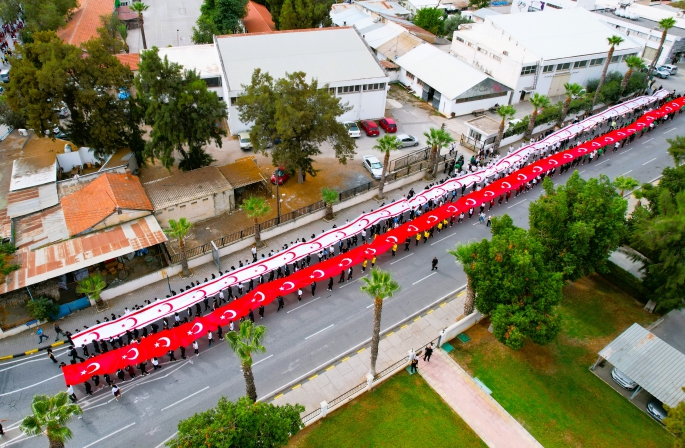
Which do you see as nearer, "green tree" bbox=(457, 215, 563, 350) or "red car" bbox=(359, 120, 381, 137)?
"green tree" bbox=(457, 215, 563, 350)

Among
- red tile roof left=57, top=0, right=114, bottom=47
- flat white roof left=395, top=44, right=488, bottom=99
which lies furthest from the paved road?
red tile roof left=57, top=0, right=114, bottom=47

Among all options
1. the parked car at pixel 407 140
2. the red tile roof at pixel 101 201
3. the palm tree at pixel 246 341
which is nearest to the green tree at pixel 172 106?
the red tile roof at pixel 101 201

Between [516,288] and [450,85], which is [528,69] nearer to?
[450,85]

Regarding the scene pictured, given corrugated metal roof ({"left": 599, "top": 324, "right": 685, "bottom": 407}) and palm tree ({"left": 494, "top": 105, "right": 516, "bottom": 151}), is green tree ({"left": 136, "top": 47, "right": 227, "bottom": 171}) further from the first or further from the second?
corrugated metal roof ({"left": 599, "top": 324, "right": 685, "bottom": 407})

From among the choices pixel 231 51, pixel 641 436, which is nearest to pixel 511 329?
pixel 641 436

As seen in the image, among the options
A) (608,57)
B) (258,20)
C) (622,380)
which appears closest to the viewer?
(622,380)

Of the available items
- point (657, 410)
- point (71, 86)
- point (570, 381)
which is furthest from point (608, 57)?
point (71, 86)

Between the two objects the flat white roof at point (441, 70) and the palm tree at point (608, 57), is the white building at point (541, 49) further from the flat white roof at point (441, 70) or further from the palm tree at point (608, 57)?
the flat white roof at point (441, 70)
